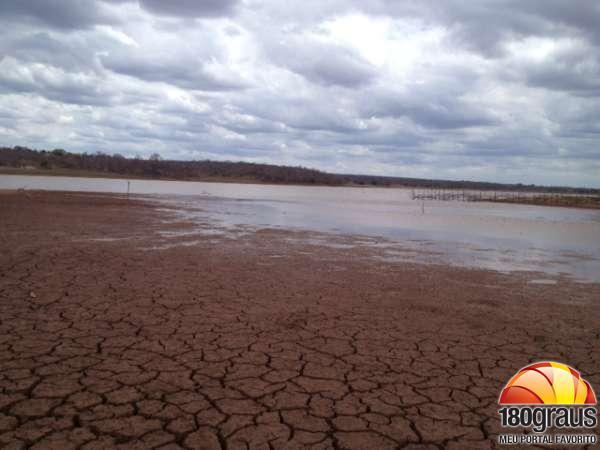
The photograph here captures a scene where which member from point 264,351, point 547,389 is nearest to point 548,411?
point 547,389

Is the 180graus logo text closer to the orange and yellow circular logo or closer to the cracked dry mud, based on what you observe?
the orange and yellow circular logo

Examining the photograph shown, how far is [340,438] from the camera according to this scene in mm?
3775

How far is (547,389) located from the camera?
155 inches

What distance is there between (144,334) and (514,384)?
4283 mm

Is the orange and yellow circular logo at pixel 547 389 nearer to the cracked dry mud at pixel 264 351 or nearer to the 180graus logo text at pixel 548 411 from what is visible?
the 180graus logo text at pixel 548 411

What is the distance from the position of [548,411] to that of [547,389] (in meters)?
0.20

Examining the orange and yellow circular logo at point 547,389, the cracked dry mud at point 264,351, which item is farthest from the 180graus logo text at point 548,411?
the cracked dry mud at point 264,351

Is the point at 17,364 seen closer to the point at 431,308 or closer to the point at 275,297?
the point at 275,297

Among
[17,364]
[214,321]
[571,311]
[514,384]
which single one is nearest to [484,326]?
[571,311]

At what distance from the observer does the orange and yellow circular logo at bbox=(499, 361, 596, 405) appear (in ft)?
13.0

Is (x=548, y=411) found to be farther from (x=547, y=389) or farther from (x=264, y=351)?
(x=264, y=351)

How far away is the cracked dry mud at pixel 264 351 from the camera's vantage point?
12.7 ft

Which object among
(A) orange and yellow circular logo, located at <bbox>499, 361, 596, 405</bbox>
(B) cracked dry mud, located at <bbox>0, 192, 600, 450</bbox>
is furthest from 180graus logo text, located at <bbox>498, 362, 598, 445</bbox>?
(B) cracked dry mud, located at <bbox>0, 192, 600, 450</bbox>

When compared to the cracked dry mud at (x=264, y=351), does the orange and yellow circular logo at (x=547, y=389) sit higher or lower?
higher
